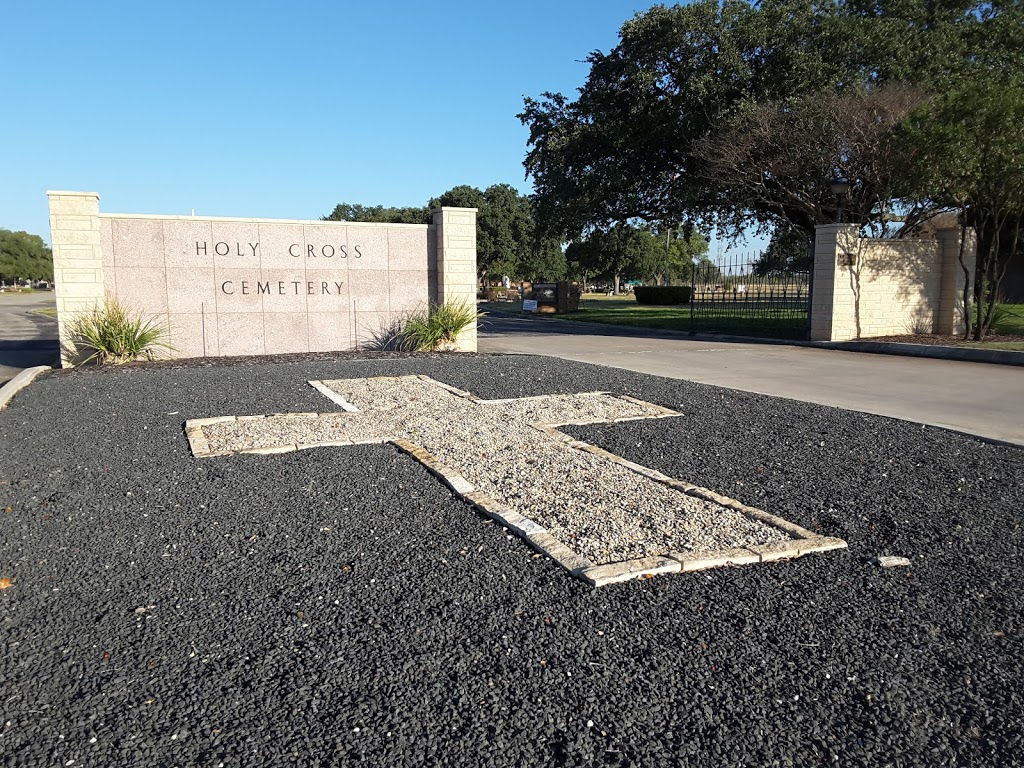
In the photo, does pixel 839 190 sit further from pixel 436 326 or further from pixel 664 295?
pixel 664 295

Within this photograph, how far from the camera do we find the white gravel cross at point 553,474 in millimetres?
4477

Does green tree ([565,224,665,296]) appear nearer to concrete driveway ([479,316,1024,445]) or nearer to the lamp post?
the lamp post

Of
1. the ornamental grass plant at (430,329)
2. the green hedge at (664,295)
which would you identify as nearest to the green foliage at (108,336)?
the ornamental grass plant at (430,329)

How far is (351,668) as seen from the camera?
10.5ft

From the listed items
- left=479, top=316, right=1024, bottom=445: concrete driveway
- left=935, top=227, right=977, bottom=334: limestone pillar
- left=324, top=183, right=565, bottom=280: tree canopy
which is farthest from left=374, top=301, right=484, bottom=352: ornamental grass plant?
left=324, top=183, right=565, bottom=280: tree canopy

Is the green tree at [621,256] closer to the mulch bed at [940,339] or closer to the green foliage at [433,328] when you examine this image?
the mulch bed at [940,339]

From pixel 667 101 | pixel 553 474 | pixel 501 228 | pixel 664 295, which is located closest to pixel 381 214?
pixel 501 228

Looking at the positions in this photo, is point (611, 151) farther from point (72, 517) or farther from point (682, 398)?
point (72, 517)

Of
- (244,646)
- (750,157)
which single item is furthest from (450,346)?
(244,646)

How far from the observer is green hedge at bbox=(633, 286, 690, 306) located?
4403 centimetres

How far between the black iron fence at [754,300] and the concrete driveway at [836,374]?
7.83 ft

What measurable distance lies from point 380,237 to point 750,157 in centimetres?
967

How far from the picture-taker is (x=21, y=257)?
356 ft

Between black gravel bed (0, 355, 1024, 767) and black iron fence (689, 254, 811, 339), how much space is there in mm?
15719
